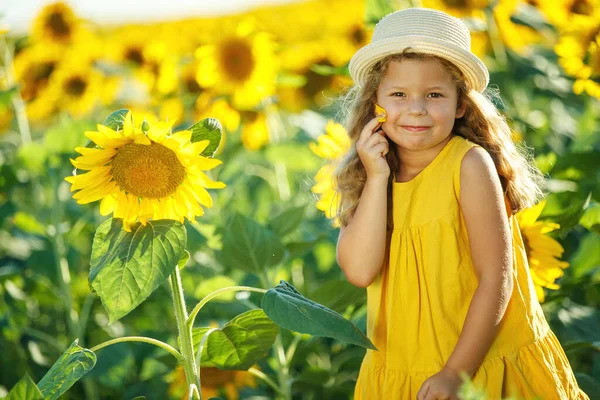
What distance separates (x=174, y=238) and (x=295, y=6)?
9.40 m

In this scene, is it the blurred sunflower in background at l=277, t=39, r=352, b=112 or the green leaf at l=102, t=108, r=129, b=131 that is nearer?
the green leaf at l=102, t=108, r=129, b=131

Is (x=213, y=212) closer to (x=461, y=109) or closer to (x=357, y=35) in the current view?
(x=357, y=35)

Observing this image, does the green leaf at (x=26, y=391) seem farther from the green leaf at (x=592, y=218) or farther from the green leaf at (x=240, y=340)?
the green leaf at (x=592, y=218)

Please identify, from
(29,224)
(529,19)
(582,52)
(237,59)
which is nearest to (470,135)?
(582,52)

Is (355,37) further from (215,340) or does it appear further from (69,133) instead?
(215,340)

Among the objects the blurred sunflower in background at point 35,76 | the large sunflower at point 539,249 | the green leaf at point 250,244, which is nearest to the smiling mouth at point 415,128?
the large sunflower at point 539,249

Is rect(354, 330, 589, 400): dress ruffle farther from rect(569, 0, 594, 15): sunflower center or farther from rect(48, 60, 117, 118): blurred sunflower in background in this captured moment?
rect(48, 60, 117, 118): blurred sunflower in background

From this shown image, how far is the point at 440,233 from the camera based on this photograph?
1556 mm

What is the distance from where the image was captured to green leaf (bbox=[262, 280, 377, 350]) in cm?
142

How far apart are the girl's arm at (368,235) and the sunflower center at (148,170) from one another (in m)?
0.34

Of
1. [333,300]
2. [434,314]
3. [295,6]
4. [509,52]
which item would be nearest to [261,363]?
[333,300]

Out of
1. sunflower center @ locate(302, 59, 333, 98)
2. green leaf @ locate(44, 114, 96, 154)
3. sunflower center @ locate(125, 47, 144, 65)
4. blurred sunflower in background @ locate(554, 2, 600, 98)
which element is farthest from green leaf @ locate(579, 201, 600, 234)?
sunflower center @ locate(125, 47, 144, 65)

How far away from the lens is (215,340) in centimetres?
Answer: 170

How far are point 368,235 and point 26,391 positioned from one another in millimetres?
656
